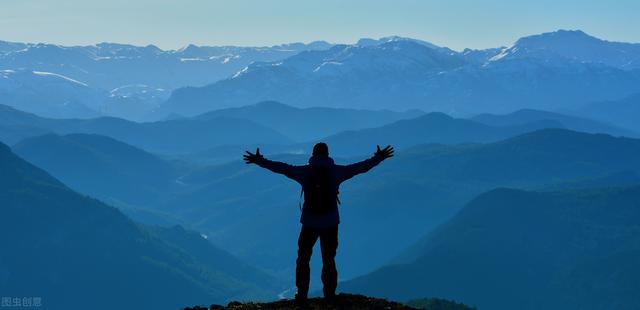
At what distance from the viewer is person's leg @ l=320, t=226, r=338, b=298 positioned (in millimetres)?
25589

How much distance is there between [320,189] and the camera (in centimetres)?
2548

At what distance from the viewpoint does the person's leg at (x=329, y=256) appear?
25.6 metres

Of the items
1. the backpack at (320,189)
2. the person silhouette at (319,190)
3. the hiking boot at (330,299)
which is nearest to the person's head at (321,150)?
the person silhouette at (319,190)

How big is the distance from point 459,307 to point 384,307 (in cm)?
11353

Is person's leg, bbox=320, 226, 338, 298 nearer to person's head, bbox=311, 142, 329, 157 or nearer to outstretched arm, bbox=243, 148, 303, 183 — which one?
outstretched arm, bbox=243, 148, 303, 183

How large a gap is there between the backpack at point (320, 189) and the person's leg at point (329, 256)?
2.37 feet

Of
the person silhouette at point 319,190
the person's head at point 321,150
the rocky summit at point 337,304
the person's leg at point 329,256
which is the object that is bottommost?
the rocky summit at point 337,304

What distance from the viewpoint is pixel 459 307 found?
447ft

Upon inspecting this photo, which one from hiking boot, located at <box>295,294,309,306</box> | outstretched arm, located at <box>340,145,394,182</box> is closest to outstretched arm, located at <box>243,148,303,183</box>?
outstretched arm, located at <box>340,145,394,182</box>

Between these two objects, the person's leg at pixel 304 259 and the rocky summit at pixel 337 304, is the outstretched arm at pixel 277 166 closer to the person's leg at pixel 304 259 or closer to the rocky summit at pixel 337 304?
the person's leg at pixel 304 259

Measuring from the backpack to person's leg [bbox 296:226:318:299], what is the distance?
2.61 ft

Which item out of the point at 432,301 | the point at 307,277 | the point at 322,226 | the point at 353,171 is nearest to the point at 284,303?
the point at 307,277

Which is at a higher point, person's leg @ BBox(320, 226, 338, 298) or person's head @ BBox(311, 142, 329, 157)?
person's head @ BBox(311, 142, 329, 157)

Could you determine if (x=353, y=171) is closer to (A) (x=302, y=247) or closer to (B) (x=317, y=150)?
(B) (x=317, y=150)
